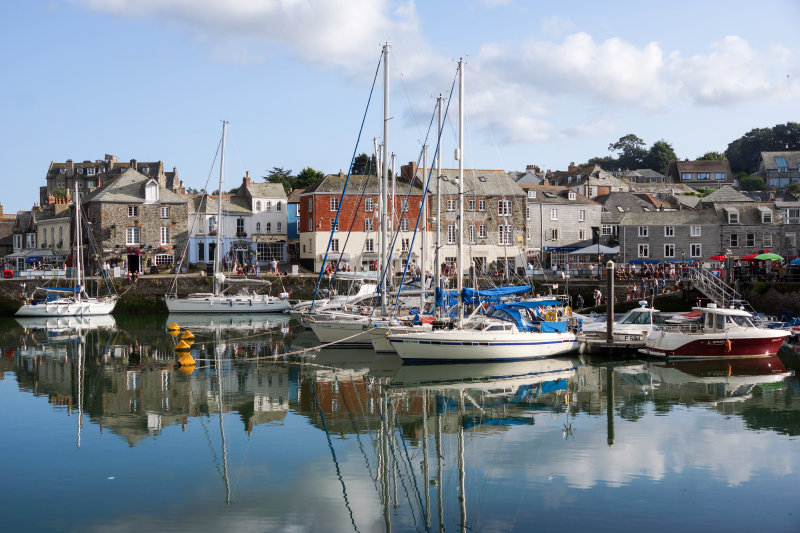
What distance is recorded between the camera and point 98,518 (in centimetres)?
1470

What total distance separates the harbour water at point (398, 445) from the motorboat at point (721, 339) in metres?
0.65

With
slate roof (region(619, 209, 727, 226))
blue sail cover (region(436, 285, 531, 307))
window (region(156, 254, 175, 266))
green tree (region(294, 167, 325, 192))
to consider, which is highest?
green tree (region(294, 167, 325, 192))

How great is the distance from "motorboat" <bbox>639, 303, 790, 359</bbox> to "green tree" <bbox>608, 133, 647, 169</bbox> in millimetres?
127581

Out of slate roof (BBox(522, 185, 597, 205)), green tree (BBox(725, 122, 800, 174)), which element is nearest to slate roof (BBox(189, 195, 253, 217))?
slate roof (BBox(522, 185, 597, 205))

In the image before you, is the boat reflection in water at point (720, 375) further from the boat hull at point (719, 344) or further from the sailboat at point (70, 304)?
the sailboat at point (70, 304)

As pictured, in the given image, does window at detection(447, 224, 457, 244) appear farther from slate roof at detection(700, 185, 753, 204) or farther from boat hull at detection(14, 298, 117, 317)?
boat hull at detection(14, 298, 117, 317)

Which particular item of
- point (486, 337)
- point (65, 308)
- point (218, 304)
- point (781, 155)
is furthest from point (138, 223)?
point (781, 155)

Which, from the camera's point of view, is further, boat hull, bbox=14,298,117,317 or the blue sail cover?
boat hull, bbox=14,298,117,317

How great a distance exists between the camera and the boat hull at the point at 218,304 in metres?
56.8

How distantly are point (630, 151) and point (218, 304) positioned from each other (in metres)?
122

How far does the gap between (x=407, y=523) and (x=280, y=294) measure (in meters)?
47.4

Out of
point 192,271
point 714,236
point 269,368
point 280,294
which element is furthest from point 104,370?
point 714,236

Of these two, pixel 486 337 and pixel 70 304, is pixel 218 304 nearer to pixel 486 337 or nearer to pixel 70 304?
pixel 70 304

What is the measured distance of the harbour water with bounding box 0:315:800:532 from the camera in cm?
1505
